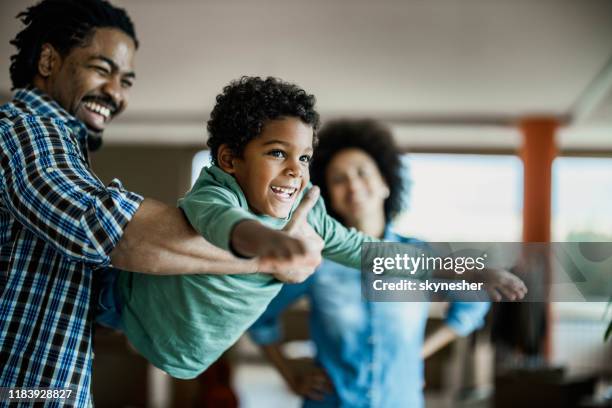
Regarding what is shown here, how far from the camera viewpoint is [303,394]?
95 cm

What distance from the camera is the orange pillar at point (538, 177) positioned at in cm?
133

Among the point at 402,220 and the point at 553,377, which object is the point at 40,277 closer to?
the point at 402,220

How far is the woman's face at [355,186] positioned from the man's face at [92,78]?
0.25 m

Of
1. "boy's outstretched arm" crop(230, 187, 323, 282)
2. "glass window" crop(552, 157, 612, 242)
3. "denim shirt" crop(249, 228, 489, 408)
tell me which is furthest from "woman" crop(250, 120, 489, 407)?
"boy's outstretched arm" crop(230, 187, 323, 282)

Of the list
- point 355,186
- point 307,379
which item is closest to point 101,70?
point 355,186

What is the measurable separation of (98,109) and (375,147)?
37 cm

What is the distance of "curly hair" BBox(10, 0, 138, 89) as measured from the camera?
615 mm

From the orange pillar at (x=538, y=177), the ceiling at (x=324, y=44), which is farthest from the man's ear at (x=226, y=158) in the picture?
the orange pillar at (x=538, y=177)

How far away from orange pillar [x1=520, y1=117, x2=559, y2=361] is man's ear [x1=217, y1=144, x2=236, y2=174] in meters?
0.71

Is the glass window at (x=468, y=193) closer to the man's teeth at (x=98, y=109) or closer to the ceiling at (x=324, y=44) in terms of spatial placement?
the ceiling at (x=324, y=44)

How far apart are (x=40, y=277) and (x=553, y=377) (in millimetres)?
2291

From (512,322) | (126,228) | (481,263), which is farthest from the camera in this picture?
(512,322)

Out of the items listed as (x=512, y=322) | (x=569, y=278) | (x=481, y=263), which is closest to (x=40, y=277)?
(x=481, y=263)

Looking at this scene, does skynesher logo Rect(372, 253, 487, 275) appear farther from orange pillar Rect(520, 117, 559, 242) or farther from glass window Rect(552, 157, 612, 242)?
orange pillar Rect(520, 117, 559, 242)
